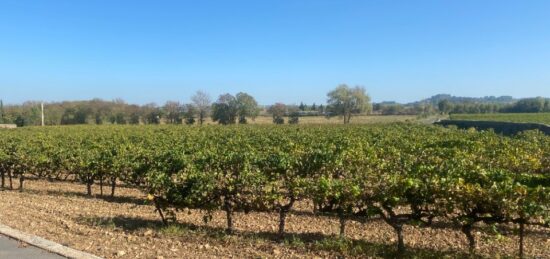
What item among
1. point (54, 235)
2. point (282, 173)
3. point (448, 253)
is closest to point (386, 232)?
point (448, 253)

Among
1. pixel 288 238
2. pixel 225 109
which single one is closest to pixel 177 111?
pixel 225 109

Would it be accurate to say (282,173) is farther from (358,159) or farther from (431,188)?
(431,188)

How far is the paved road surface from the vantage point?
593 centimetres

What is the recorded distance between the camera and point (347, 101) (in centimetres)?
10462

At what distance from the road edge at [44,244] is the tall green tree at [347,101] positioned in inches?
3871

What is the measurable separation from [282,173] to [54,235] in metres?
4.42

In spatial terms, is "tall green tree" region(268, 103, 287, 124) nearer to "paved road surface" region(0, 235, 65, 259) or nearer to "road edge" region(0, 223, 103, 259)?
"road edge" region(0, 223, 103, 259)

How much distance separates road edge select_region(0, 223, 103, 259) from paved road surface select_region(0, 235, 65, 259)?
80 mm

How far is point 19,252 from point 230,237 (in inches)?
122

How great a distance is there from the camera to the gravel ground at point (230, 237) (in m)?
6.45

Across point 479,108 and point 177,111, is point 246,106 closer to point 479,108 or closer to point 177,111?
point 177,111

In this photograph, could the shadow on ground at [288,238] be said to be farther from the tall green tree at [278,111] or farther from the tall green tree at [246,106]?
the tall green tree at [246,106]

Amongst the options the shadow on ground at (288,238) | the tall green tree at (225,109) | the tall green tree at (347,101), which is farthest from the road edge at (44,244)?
the tall green tree at (347,101)

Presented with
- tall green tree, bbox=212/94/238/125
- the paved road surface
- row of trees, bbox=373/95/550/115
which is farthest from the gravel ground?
row of trees, bbox=373/95/550/115
